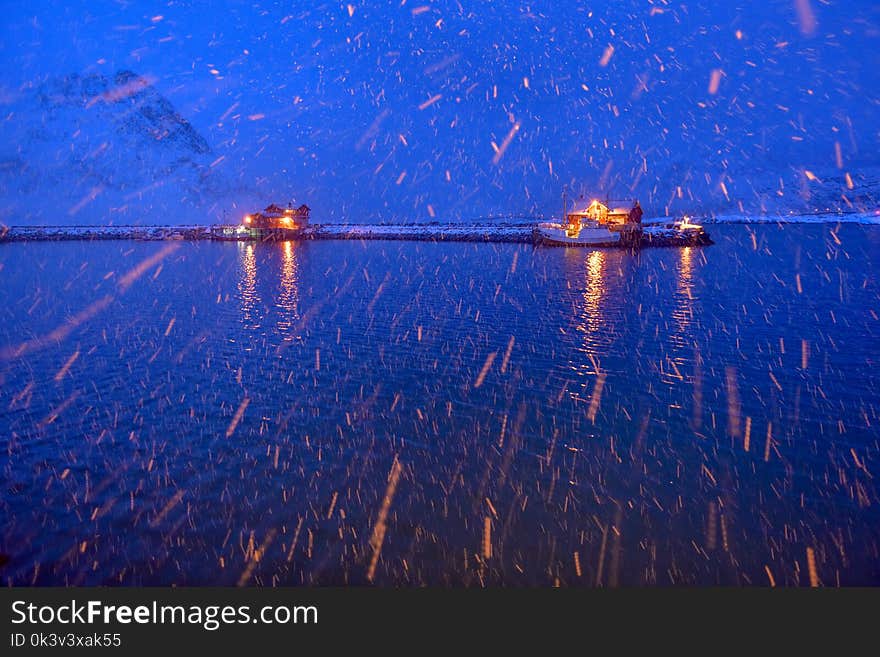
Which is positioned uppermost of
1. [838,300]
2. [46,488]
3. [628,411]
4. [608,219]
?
[608,219]

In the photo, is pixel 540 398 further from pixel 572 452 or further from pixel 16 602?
pixel 16 602

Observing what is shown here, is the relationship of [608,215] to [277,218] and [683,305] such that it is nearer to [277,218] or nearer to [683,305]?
[683,305]

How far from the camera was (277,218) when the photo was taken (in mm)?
A: 122188

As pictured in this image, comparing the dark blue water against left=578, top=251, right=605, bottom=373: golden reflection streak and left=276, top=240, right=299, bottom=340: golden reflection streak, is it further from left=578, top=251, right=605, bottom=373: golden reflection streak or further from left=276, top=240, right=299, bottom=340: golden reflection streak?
left=276, top=240, right=299, bottom=340: golden reflection streak

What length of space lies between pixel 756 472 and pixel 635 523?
3.20m

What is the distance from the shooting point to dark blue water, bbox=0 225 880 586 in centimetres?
700

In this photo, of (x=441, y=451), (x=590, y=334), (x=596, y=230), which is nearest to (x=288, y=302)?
(x=590, y=334)

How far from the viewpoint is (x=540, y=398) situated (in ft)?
43.8

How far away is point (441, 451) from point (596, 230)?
255 feet

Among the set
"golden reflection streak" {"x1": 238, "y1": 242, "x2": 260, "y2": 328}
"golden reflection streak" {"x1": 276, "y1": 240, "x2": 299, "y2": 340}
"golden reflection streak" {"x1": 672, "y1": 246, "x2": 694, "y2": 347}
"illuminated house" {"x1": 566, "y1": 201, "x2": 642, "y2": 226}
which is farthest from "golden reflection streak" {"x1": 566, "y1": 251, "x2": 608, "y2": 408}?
"illuminated house" {"x1": 566, "y1": 201, "x2": 642, "y2": 226}

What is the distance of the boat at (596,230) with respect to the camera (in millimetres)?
81688

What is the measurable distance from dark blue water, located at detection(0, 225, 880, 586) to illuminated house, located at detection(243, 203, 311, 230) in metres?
101

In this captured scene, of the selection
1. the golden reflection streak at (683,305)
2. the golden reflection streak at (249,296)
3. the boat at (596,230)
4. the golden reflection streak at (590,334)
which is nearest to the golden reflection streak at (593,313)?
the golden reflection streak at (590,334)

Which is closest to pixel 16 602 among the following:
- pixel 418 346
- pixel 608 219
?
pixel 418 346
